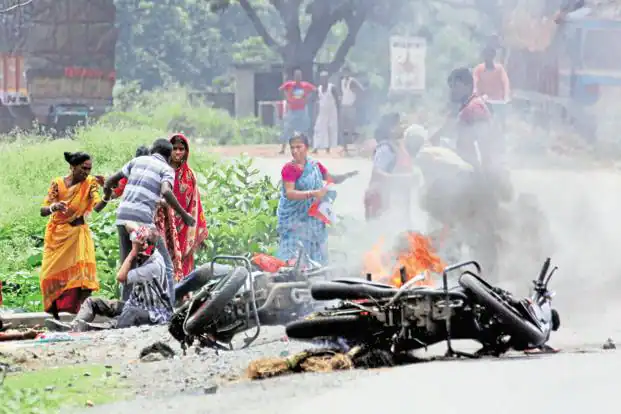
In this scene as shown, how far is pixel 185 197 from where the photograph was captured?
536 inches

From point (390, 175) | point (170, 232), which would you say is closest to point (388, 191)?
point (390, 175)

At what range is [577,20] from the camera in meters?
22.0

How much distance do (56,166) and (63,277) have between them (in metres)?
8.87

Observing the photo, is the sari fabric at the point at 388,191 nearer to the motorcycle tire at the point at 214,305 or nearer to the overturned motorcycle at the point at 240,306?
the overturned motorcycle at the point at 240,306

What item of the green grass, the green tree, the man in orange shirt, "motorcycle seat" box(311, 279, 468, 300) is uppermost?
the green tree

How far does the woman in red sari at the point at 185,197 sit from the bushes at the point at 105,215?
1.13 meters

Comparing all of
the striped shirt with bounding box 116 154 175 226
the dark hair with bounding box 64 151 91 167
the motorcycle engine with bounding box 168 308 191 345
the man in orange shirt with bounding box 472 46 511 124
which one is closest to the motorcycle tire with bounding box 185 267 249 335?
the motorcycle engine with bounding box 168 308 191 345

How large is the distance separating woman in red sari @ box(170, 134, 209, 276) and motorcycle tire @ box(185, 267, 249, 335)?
9.90ft

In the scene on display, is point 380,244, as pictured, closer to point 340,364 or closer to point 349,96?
point 340,364

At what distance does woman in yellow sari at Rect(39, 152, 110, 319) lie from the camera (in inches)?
521

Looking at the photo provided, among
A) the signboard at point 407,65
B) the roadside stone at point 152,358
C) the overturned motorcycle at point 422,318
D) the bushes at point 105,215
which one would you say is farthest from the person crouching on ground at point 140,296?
the signboard at point 407,65

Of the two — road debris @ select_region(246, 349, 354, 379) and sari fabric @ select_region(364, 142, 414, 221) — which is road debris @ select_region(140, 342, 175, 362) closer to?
road debris @ select_region(246, 349, 354, 379)

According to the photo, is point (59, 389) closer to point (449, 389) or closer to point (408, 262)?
point (449, 389)

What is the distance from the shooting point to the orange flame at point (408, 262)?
485 inches
